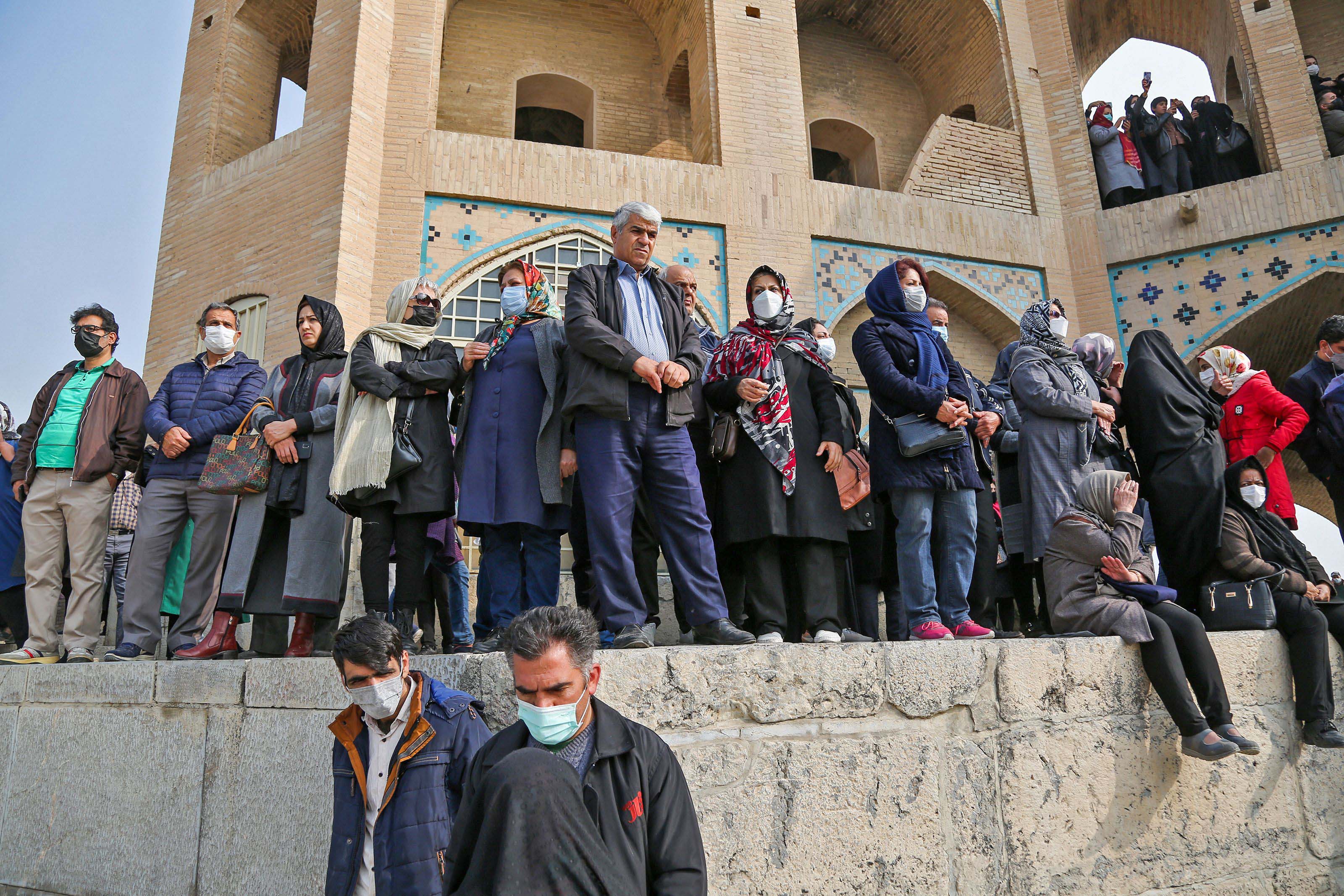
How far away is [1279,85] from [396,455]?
1131cm

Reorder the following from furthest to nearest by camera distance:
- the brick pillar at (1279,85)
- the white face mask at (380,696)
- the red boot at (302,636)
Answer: the brick pillar at (1279,85)
the red boot at (302,636)
the white face mask at (380,696)

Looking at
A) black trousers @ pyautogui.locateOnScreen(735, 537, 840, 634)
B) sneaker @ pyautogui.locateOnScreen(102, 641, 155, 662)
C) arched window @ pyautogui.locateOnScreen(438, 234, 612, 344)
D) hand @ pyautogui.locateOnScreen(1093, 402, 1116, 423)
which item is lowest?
sneaker @ pyautogui.locateOnScreen(102, 641, 155, 662)

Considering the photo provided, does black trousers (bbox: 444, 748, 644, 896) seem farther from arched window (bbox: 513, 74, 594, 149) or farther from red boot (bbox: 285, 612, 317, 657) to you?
arched window (bbox: 513, 74, 594, 149)

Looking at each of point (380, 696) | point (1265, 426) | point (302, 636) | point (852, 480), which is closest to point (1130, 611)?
point (852, 480)

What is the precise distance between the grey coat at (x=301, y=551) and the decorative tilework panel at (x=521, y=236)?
4829 mm

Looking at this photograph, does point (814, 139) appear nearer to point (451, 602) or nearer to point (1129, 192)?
point (1129, 192)

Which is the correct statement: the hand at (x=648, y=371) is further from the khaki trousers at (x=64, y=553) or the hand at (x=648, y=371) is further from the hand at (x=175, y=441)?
the khaki trousers at (x=64, y=553)

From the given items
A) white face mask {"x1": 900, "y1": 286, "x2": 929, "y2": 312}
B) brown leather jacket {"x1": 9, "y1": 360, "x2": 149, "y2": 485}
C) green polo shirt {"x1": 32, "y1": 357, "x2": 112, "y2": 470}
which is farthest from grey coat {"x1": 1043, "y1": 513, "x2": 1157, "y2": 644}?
green polo shirt {"x1": 32, "y1": 357, "x2": 112, "y2": 470}

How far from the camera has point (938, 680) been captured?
124 inches

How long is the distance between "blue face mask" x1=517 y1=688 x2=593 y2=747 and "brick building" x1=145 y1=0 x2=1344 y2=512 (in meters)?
7.03

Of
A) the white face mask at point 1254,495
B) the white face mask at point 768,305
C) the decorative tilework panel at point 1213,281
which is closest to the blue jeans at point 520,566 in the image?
the white face mask at point 768,305

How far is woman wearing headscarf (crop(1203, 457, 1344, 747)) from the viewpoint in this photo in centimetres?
381

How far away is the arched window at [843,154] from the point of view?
500 inches

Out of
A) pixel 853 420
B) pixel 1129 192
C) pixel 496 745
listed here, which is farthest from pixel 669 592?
pixel 1129 192
